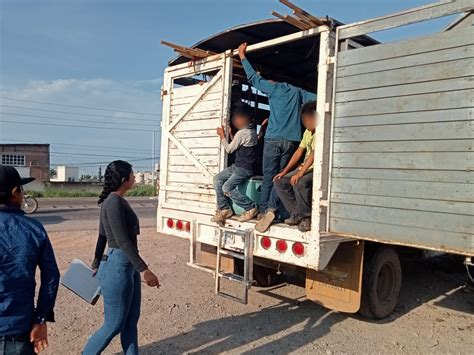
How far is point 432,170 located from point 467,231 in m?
0.54

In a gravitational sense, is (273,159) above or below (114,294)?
above

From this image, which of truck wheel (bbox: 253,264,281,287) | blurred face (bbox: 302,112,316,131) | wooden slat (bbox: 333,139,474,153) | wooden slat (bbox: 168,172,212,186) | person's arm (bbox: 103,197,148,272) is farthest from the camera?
truck wheel (bbox: 253,264,281,287)

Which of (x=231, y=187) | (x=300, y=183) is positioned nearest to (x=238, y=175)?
(x=231, y=187)

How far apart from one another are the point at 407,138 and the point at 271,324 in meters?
2.50

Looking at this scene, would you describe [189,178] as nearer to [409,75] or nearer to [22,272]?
[409,75]

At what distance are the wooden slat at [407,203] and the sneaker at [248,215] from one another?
1073 mm

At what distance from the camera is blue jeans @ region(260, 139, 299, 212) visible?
5.04m

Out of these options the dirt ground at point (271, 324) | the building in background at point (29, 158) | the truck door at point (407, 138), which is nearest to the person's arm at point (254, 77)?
the truck door at point (407, 138)

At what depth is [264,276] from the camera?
6426 mm

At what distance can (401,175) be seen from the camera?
3.84 m

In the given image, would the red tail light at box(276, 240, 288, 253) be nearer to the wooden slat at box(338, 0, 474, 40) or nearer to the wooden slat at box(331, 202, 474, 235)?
the wooden slat at box(331, 202, 474, 235)

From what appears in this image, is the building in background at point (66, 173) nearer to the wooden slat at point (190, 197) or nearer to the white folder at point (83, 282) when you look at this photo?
the wooden slat at point (190, 197)

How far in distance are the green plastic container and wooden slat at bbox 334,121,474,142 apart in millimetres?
1350

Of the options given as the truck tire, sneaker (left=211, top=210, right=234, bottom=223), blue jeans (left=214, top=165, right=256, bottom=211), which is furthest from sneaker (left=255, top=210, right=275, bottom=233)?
the truck tire
